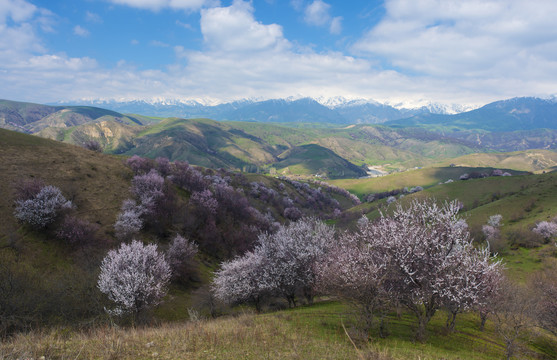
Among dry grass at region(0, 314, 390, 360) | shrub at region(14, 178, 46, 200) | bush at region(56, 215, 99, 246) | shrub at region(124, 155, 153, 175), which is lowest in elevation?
bush at region(56, 215, 99, 246)

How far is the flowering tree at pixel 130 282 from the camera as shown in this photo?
107ft

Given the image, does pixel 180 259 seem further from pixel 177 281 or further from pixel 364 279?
pixel 364 279

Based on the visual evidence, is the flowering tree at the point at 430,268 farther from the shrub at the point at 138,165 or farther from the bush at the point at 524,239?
the shrub at the point at 138,165

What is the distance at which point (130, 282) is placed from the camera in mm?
33156

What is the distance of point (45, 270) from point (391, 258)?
48.9 meters

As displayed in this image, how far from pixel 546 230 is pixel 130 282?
321 feet

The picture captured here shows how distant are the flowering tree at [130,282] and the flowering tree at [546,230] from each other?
93075mm

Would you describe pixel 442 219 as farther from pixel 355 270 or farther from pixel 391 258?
pixel 355 270

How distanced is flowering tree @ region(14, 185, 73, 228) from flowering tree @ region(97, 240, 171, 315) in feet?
62.9

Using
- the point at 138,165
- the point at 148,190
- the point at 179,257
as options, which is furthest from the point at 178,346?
the point at 138,165

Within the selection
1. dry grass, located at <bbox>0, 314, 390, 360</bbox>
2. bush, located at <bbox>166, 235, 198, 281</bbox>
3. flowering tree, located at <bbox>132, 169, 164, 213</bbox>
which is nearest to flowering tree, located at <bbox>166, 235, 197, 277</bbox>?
bush, located at <bbox>166, 235, 198, 281</bbox>

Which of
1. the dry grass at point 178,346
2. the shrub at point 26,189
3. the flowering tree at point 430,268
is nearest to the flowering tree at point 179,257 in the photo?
the shrub at point 26,189

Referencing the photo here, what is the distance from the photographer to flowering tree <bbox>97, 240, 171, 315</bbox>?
32.6 metres

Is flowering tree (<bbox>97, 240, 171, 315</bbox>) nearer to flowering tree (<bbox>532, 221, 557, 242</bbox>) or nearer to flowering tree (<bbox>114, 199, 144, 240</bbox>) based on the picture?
flowering tree (<bbox>114, 199, 144, 240</bbox>)
